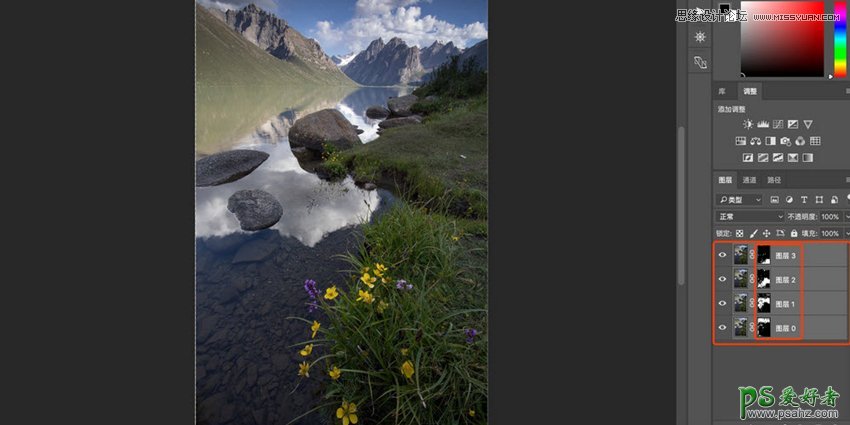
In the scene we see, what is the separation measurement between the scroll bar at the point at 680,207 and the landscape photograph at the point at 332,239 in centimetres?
84

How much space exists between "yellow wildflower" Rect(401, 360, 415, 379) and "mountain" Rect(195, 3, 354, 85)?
5.91ft

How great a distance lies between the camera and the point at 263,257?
138 inches

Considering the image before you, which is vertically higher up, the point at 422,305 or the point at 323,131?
the point at 323,131

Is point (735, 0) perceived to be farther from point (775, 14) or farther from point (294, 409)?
point (294, 409)

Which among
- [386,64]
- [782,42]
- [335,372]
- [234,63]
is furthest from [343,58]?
[782,42]

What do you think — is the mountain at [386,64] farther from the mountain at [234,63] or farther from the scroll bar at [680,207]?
the scroll bar at [680,207]

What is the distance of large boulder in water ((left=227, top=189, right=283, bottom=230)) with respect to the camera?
3492 millimetres

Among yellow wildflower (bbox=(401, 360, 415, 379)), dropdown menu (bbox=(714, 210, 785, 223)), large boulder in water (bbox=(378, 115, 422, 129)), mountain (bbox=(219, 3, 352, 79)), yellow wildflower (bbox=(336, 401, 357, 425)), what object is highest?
large boulder in water (bbox=(378, 115, 422, 129))

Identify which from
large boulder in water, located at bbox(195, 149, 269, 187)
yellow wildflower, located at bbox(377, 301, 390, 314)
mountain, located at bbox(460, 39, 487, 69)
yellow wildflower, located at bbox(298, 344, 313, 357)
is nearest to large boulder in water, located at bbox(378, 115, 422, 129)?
large boulder in water, located at bbox(195, 149, 269, 187)

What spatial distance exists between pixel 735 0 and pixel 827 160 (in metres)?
0.71

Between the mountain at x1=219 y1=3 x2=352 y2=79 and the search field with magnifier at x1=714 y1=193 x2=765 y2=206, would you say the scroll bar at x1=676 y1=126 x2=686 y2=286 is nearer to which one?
the search field with magnifier at x1=714 y1=193 x2=765 y2=206

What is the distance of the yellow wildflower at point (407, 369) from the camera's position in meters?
2.00

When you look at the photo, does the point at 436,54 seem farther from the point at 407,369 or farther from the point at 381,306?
the point at 407,369

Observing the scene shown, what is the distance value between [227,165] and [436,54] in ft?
7.59
